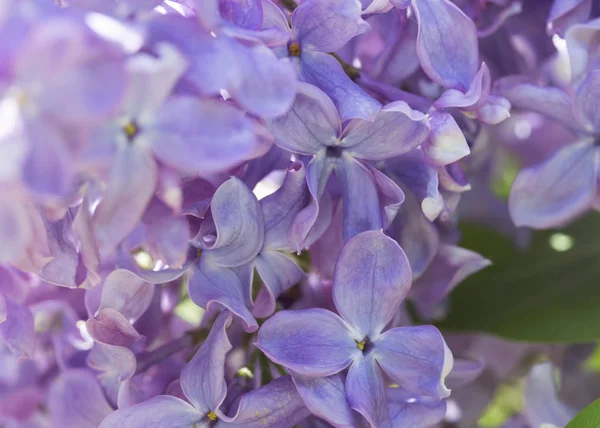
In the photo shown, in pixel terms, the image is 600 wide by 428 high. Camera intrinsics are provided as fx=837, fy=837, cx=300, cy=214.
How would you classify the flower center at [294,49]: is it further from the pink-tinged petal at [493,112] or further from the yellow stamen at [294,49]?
the pink-tinged petal at [493,112]

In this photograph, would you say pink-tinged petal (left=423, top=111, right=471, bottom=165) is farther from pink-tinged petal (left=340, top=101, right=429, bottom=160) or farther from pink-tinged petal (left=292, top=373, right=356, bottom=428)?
pink-tinged petal (left=292, top=373, right=356, bottom=428)

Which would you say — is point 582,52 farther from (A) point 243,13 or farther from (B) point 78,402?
(B) point 78,402

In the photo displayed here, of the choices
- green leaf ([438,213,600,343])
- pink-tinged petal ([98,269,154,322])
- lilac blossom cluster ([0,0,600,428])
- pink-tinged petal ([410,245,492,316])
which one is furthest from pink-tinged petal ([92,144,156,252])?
green leaf ([438,213,600,343])

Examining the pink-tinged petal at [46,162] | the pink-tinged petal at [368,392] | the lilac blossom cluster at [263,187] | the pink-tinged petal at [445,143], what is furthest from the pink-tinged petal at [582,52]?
the pink-tinged petal at [46,162]

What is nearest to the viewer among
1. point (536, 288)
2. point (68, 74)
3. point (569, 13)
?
point (68, 74)

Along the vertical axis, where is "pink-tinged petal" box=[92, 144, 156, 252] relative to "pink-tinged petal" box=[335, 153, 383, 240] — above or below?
above

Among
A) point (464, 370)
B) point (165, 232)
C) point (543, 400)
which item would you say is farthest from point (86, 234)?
point (543, 400)

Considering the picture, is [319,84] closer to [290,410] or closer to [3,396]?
[290,410]
